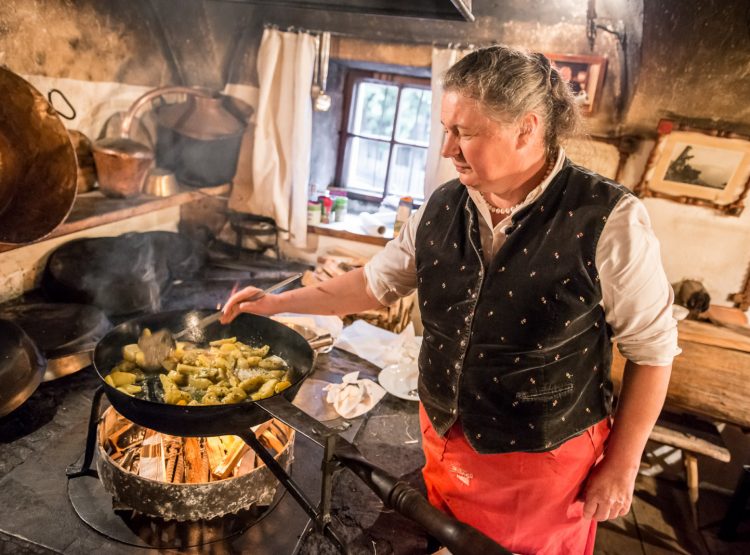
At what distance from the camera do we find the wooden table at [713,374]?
3234 millimetres

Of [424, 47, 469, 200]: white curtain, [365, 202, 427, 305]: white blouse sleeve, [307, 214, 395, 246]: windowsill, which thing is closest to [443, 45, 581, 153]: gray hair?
[365, 202, 427, 305]: white blouse sleeve

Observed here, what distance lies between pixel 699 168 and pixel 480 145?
2.99 m

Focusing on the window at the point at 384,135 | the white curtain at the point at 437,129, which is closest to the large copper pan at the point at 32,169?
the white curtain at the point at 437,129

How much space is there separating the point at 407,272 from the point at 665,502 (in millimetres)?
2997

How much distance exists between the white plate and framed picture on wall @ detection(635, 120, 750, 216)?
2.26 meters

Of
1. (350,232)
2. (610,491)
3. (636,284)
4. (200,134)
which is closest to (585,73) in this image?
(350,232)

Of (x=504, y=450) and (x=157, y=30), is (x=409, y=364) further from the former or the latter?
(x=157, y=30)

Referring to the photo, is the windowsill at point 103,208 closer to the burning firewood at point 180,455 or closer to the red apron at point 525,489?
the burning firewood at point 180,455

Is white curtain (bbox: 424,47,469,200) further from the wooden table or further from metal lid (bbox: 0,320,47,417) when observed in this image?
metal lid (bbox: 0,320,47,417)

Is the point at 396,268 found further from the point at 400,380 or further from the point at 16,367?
the point at 16,367

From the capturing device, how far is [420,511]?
1.01 meters

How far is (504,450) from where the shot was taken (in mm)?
1592

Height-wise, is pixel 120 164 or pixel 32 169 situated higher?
pixel 32 169

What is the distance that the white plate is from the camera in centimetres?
285
